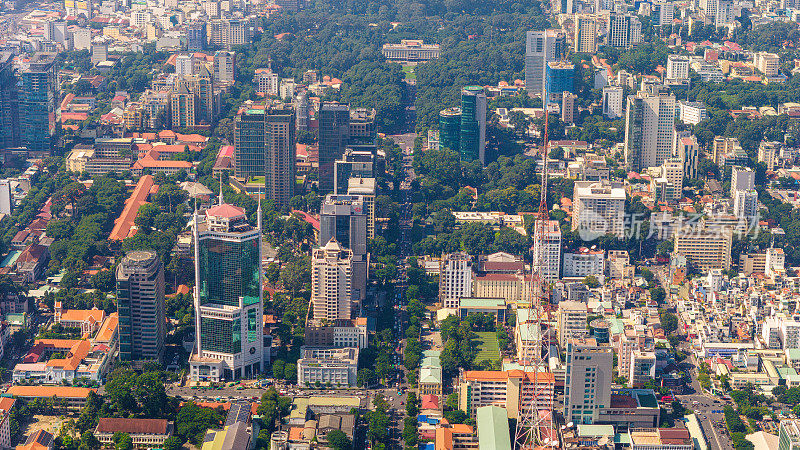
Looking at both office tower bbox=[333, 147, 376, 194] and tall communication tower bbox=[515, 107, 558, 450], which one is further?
office tower bbox=[333, 147, 376, 194]

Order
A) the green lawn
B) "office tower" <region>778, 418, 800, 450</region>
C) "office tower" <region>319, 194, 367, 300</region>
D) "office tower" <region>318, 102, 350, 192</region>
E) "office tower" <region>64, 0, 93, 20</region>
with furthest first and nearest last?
1. "office tower" <region>64, 0, 93, 20</region>
2. "office tower" <region>318, 102, 350, 192</region>
3. "office tower" <region>319, 194, 367, 300</region>
4. the green lawn
5. "office tower" <region>778, 418, 800, 450</region>

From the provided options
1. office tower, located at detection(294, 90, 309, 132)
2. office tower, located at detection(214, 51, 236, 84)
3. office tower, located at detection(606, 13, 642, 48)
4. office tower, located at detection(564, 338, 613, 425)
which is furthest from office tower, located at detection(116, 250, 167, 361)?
office tower, located at detection(606, 13, 642, 48)

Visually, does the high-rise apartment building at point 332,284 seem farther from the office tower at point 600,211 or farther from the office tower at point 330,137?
the office tower at point 330,137

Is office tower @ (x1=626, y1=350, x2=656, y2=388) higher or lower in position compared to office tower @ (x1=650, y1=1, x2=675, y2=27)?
lower

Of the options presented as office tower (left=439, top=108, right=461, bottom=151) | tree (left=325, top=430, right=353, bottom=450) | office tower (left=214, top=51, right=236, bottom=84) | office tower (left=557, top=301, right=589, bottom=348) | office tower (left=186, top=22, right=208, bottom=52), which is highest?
office tower (left=186, top=22, right=208, bottom=52)

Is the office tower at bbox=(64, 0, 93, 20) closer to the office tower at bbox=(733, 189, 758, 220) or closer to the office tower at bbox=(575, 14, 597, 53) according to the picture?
the office tower at bbox=(575, 14, 597, 53)

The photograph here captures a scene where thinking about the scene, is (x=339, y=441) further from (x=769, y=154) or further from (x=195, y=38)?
(x=195, y=38)

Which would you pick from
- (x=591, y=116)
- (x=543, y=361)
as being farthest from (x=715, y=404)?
(x=591, y=116)

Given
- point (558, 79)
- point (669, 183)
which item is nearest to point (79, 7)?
point (558, 79)
